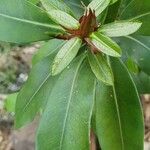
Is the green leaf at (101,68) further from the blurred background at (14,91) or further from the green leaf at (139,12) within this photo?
the blurred background at (14,91)

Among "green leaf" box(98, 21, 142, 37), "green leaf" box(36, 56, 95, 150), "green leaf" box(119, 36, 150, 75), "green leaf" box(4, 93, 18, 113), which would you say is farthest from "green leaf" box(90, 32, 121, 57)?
"green leaf" box(4, 93, 18, 113)

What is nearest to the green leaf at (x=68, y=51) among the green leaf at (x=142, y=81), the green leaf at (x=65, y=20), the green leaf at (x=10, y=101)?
the green leaf at (x=65, y=20)

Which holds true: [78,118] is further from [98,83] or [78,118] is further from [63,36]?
[63,36]

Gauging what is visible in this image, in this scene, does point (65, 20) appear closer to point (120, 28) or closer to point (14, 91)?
point (120, 28)

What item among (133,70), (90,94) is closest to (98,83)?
(90,94)

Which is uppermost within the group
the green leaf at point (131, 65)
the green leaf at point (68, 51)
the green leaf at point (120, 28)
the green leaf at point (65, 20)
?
the green leaf at point (65, 20)

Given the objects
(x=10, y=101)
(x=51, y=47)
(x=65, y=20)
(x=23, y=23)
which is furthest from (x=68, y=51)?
(x=10, y=101)
